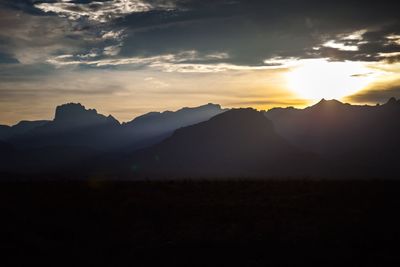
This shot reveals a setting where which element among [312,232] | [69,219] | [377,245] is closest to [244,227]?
[312,232]

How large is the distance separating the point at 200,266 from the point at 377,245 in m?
6.08

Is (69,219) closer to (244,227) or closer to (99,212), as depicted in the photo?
(99,212)

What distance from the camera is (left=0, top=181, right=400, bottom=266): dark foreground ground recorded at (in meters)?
12.3

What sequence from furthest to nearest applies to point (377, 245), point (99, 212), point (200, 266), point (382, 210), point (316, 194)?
1. point (316, 194)
2. point (99, 212)
3. point (382, 210)
4. point (377, 245)
5. point (200, 266)

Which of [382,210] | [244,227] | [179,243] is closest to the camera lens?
[179,243]

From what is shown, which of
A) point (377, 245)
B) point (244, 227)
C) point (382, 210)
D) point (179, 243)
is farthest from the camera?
point (382, 210)

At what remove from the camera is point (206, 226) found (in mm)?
15312

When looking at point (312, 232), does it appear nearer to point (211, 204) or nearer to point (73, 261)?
point (211, 204)

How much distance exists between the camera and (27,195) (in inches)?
838

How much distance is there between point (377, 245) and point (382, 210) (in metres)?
4.29

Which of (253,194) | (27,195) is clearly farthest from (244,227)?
(27,195)

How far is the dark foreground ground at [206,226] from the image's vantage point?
1231cm

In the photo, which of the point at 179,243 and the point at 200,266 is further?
the point at 179,243

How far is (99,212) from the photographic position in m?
17.6
